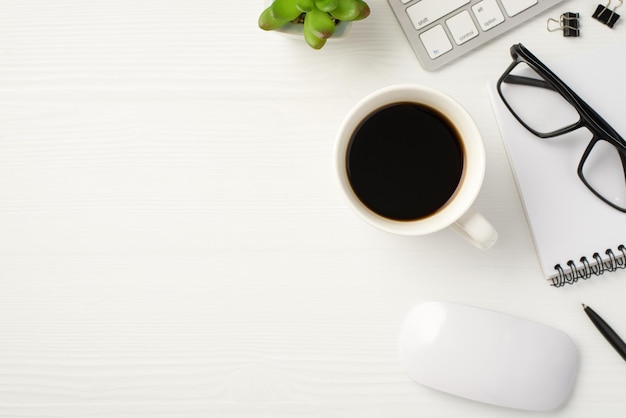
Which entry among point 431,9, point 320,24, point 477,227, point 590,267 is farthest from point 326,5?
point 590,267

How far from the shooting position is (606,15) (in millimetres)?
596

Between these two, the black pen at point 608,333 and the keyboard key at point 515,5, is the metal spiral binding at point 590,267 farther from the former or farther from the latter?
the keyboard key at point 515,5

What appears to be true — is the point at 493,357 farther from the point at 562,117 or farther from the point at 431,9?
the point at 431,9

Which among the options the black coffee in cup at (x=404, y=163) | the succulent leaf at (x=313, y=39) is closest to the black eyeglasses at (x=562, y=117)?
the black coffee in cup at (x=404, y=163)

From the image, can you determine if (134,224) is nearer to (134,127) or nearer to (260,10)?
(134,127)

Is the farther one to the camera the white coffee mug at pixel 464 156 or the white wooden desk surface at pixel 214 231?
the white wooden desk surface at pixel 214 231

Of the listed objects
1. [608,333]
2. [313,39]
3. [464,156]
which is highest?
[313,39]

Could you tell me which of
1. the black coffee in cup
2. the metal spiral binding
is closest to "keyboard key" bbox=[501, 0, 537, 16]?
the black coffee in cup

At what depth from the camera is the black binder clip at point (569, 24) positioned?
60cm

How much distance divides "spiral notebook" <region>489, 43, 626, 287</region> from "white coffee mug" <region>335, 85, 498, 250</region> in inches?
3.7

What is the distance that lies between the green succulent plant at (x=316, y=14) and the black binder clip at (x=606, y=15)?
0.27 meters

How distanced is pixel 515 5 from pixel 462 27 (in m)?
0.06

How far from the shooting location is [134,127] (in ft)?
2.06

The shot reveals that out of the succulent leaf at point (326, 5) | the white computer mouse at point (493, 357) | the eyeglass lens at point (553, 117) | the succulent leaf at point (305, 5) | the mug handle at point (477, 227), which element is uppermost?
the succulent leaf at point (305, 5)
